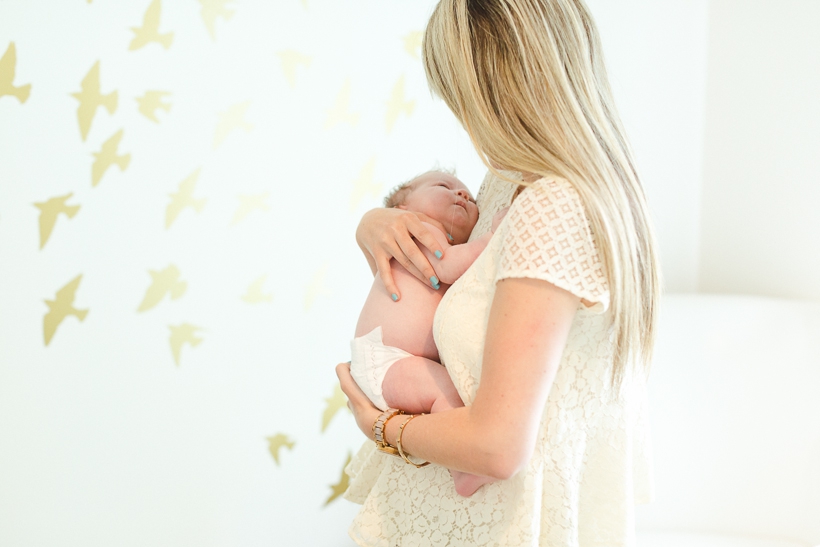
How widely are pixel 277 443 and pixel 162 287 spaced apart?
603mm

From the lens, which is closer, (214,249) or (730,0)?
(214,249)

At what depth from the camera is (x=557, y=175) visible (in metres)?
0.90

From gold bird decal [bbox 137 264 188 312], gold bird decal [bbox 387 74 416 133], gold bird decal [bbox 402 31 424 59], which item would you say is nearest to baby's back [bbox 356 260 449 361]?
gold bird decal [bbox 137 264 188 312]

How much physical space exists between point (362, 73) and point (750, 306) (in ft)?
4.35

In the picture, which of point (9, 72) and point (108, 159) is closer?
point (9, 72)

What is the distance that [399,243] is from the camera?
1.19m

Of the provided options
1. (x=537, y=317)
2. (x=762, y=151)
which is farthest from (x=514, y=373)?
(x=762, y=151)

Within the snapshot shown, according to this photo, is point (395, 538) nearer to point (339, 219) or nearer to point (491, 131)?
point (491, 131)

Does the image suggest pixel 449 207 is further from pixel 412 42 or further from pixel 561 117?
pixel 412 42

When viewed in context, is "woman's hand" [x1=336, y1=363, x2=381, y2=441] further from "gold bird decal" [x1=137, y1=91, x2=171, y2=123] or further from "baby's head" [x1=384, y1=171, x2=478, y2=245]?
"gold bird decal" [x1=137, y1=91, x2=171, y2=123]

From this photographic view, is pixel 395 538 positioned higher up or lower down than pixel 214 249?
lower down

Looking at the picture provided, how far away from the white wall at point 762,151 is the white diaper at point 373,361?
1.52m

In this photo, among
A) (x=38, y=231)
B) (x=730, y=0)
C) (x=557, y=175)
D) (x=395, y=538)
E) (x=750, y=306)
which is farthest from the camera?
(x=730, y=0)

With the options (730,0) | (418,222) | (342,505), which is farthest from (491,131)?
(730,0)
